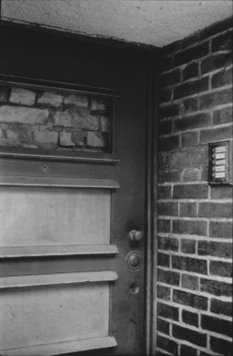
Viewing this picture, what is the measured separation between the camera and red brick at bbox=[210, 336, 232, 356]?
2.20 m

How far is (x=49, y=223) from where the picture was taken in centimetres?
247

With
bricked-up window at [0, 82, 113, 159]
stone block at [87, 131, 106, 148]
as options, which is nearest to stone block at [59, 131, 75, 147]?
bricked-up window at [0, 82, 113, 159]

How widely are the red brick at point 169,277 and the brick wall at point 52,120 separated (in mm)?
780

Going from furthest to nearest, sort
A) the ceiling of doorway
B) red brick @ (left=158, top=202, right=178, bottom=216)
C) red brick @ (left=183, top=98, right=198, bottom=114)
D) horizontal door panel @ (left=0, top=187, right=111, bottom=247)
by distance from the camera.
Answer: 1. red brick @ (left=158, top=202, right=178, bottom=216)
2. red brick @ (left=183, top=98, right=198, bottom=114)
3. horizontal door panel @ (left=0, top=187, right=111, bottom=247)
4. the ceiling of doorway

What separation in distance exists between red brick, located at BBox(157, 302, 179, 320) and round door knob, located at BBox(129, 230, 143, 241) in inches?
15.6

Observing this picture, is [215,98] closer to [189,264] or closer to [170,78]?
[170,78]

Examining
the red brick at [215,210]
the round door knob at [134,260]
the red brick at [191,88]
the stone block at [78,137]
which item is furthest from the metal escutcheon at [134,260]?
the red brick at [191,88]

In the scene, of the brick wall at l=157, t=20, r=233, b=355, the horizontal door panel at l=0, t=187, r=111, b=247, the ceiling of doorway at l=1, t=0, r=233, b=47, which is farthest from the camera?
the horizontal door panel at l=0, t=187, r=111, b=247

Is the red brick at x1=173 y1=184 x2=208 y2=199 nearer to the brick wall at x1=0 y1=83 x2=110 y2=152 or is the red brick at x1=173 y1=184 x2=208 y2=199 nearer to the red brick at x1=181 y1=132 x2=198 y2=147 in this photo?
the red brick at x1=181 y1=132 x2=198 y2=147

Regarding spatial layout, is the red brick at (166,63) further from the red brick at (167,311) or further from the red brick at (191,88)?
the red brick at (167,311)

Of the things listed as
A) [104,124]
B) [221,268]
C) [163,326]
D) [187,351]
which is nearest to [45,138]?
[104,124]

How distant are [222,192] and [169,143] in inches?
20.2

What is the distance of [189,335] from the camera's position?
2.43 m

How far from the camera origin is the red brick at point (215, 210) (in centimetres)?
224
